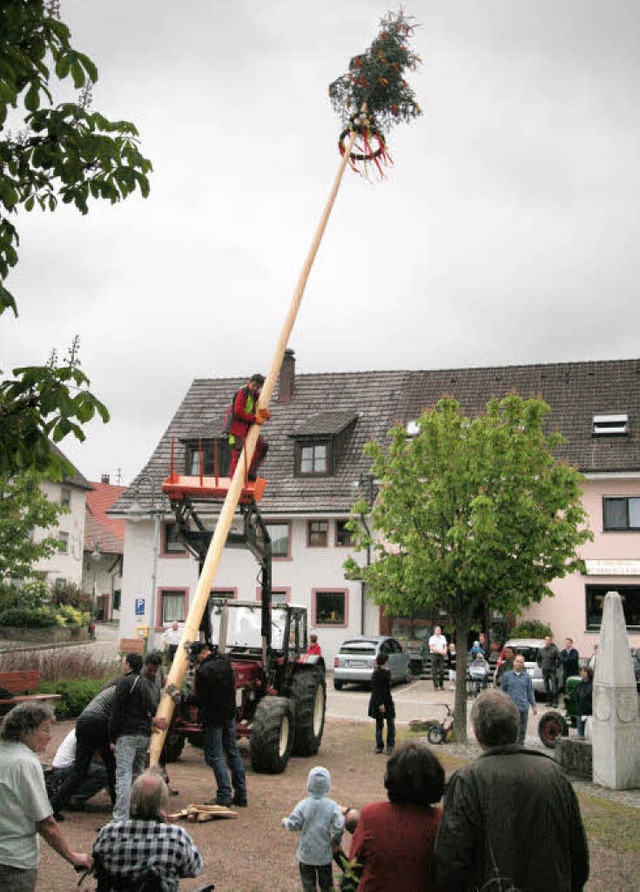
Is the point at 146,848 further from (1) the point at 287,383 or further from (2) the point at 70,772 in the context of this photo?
(1) the point at 287,383

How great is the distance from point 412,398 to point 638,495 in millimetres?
9594

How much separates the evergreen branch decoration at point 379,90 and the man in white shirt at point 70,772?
24.6 feet

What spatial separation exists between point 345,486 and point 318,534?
6.69 ft

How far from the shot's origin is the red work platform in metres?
11.5

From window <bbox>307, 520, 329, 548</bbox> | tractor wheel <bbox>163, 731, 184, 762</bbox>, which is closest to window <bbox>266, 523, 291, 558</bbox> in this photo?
window <bbox>307, 520, 329, 548</bbox>

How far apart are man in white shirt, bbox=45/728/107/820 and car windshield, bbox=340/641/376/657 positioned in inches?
690

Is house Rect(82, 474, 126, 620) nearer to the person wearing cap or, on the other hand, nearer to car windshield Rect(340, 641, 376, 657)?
car windshield Rect(340, 641, 376, 657)

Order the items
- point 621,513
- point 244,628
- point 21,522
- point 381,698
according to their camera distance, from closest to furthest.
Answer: point 244,628 → point 381,698 → point 21,522 → point 621,513

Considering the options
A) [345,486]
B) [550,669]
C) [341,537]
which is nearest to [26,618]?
[341,537]

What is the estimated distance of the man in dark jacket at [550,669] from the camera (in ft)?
78.3

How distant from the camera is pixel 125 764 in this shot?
9.17 meters

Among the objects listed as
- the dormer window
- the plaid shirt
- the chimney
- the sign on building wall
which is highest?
the chimney

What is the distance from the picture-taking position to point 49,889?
779cm

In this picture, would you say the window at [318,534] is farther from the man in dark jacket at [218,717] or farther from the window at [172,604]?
the man in dark jacket at [218,717]
